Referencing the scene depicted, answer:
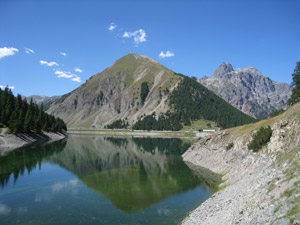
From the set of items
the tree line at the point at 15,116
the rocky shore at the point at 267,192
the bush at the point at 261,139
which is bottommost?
the rocky shore at the point at 267,192

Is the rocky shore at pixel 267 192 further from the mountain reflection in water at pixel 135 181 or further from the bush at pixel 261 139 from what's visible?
the mountain reflection in water at pixel 135 181

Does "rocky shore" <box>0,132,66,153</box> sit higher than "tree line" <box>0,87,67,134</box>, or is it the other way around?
"tree line" <box>0,87,67,134</box>

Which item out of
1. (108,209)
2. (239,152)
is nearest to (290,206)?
(108,209)

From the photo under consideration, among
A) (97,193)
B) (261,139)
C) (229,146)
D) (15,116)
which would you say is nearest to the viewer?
(97,193)

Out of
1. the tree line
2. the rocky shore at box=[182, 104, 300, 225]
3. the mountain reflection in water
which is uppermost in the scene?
the tree line

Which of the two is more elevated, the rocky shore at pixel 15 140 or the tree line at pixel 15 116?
the tree line at pixel 15 116

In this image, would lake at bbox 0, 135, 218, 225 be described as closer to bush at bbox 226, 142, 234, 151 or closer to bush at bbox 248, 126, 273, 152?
bush at bbox 226, 142, 234, 151

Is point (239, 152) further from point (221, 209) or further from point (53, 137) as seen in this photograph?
point (53, 137)

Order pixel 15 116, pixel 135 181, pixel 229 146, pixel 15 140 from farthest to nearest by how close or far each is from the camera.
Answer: pixel 15 116
pixel 15 140
pixel 229 146
pixel 135 181

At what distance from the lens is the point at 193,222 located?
25.0 meters

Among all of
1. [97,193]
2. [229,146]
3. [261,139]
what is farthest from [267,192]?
[229,146]

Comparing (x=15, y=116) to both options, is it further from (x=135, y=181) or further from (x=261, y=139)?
(x=261, y=139)

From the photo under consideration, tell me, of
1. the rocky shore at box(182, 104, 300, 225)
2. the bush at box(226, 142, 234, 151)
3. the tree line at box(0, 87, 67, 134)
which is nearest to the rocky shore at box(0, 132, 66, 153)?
the tree line at box(0, 87, 67, 134)

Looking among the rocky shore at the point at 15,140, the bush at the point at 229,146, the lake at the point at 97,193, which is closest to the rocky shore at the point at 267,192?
the lake at the point at 97,193
